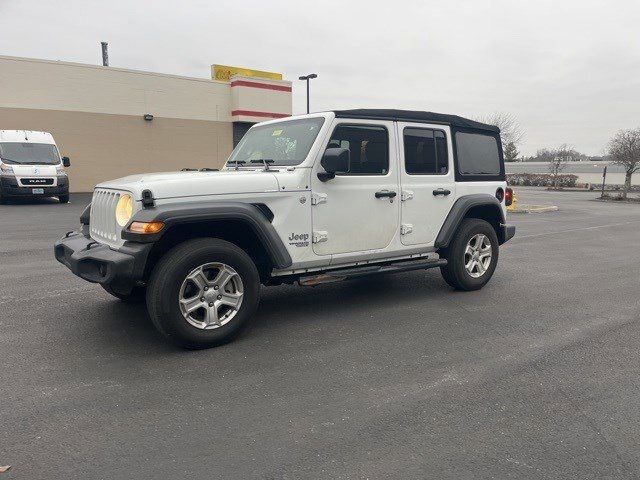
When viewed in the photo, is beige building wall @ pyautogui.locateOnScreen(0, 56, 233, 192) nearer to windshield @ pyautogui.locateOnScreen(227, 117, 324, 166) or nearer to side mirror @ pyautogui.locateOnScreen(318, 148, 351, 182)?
windshield @ pyautogui.locateOnScreen(227, 117, 324, 166)

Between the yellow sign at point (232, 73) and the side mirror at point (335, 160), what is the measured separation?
80.0 feet

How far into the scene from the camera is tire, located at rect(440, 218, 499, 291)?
5879 mm

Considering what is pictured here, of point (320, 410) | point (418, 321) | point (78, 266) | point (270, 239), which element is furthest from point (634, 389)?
point (78, 266)

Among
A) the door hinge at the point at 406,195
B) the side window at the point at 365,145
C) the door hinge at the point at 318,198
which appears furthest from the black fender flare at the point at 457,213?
the door hinge at the point at 318,198

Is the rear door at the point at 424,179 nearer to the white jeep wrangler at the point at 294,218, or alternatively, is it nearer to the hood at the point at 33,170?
the white jeep wrangler at the point at 294,218

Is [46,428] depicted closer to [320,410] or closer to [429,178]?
[320,410]

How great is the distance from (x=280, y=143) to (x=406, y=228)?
5.23 feet

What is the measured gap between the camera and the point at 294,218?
448 centimetres

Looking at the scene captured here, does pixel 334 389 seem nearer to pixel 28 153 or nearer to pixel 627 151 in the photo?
pixel 28 153

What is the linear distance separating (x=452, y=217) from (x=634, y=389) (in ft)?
8.82

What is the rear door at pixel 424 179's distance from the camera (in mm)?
5352

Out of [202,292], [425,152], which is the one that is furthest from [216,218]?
[425,152]

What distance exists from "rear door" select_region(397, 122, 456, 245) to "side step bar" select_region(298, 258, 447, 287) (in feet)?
A: 0.75

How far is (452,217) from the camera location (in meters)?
5.74
